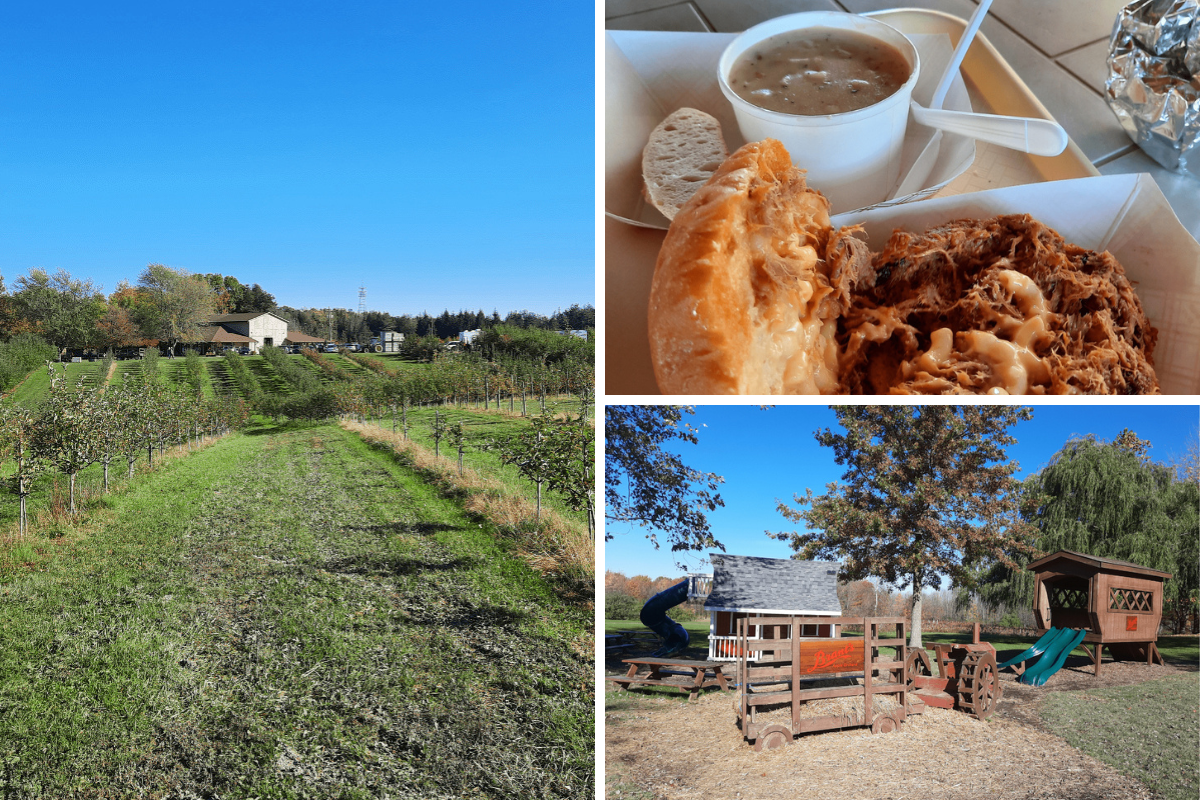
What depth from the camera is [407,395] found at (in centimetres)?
573

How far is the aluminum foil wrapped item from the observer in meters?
0.85

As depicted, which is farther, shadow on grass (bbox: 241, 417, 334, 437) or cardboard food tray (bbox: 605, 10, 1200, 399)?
shadow on grass (bbox: 241, 417, 334, 437)

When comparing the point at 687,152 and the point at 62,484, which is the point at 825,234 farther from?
the point at 62,484

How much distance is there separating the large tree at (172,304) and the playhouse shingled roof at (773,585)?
160 inches

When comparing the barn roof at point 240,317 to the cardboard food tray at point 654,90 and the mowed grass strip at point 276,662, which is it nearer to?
the mowed grass strip at point 276,662

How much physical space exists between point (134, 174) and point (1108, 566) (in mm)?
5577

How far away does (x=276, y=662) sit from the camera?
12.2 ft

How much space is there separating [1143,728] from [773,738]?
540 millimetres

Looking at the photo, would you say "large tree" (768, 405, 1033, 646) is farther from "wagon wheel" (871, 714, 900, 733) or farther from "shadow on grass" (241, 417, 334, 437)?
"shadow on grass" (241, 417, 334, 437)

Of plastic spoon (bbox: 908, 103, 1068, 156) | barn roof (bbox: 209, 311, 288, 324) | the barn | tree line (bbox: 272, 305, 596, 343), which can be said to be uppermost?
tree line (bbox: 272, 305, 596, 343)

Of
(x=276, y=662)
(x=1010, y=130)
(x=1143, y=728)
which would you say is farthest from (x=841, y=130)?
(x=276, y=662)

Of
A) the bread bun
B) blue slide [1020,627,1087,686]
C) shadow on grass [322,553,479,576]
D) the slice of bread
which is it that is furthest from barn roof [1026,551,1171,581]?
shadow on grass [322,553,479,576]

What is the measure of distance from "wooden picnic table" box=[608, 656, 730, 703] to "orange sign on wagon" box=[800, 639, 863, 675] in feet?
0.43

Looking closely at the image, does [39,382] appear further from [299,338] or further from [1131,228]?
[1131,228]
